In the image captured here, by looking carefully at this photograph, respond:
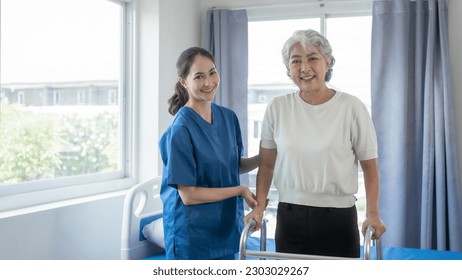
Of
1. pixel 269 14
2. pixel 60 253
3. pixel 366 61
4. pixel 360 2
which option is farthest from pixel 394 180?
pixel 60 253

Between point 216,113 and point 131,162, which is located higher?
point 216,113

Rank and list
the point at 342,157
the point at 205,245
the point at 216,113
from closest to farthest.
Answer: the point at 342,157
the point at 205,245
the point at 216,113

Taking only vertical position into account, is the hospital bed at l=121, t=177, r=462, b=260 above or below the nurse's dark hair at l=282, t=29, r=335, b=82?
below

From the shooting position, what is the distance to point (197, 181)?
152cm

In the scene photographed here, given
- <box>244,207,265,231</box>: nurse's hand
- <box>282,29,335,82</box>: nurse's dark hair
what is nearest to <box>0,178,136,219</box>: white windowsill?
<box>244,207,265,231</box>: nurse's hand

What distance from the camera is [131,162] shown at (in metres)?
A: 2.93

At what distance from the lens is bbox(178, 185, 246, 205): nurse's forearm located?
4.83ft

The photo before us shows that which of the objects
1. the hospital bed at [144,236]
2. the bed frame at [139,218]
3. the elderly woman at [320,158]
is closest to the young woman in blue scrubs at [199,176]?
the elderly woman at [320,158]

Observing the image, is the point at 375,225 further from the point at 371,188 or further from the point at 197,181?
the point at 197,181

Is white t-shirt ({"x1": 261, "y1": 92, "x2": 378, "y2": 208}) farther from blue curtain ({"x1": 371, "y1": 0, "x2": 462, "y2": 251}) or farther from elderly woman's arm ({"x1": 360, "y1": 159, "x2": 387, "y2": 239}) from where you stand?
blue curtain ({"x1": 371, "y1": 0, "x2": 462, "y2": 251})

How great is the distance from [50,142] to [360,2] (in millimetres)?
2047

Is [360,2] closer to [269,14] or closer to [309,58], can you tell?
[269,14]

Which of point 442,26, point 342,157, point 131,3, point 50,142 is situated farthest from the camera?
point 131,3

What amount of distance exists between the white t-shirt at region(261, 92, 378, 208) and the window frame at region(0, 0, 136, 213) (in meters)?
1.27
